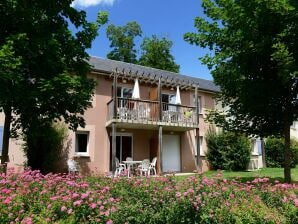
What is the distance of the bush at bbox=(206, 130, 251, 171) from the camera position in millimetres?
20594

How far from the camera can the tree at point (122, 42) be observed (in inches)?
1757

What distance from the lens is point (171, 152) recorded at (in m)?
20.8

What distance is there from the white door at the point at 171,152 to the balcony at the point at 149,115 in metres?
1.65

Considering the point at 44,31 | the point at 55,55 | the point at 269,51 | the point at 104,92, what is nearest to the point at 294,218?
the point at 269,51

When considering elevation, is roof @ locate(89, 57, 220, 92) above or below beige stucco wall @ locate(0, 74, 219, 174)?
above

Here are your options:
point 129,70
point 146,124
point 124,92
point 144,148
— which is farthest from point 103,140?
point 129,70

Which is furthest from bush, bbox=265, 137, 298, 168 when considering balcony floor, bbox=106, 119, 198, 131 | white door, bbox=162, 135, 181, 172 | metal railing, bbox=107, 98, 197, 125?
balcony floor, bbox=106, 119, 198, 131

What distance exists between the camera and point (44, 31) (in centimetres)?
862

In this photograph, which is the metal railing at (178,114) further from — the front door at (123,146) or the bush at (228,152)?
the bush at (228,152)

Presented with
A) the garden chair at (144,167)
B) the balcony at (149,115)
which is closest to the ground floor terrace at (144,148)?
the balcony at (149,115)

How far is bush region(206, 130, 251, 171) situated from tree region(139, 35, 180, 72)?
23.7 meters

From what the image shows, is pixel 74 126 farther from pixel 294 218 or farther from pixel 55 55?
pixel 294 218

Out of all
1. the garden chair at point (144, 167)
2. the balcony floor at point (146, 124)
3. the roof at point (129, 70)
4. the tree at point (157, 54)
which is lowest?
the garden chair at point (144, 167)

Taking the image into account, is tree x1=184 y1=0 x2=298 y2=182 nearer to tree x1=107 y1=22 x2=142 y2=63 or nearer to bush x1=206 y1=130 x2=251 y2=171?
bush x1=206 y1=130 x2=251 y2=171
